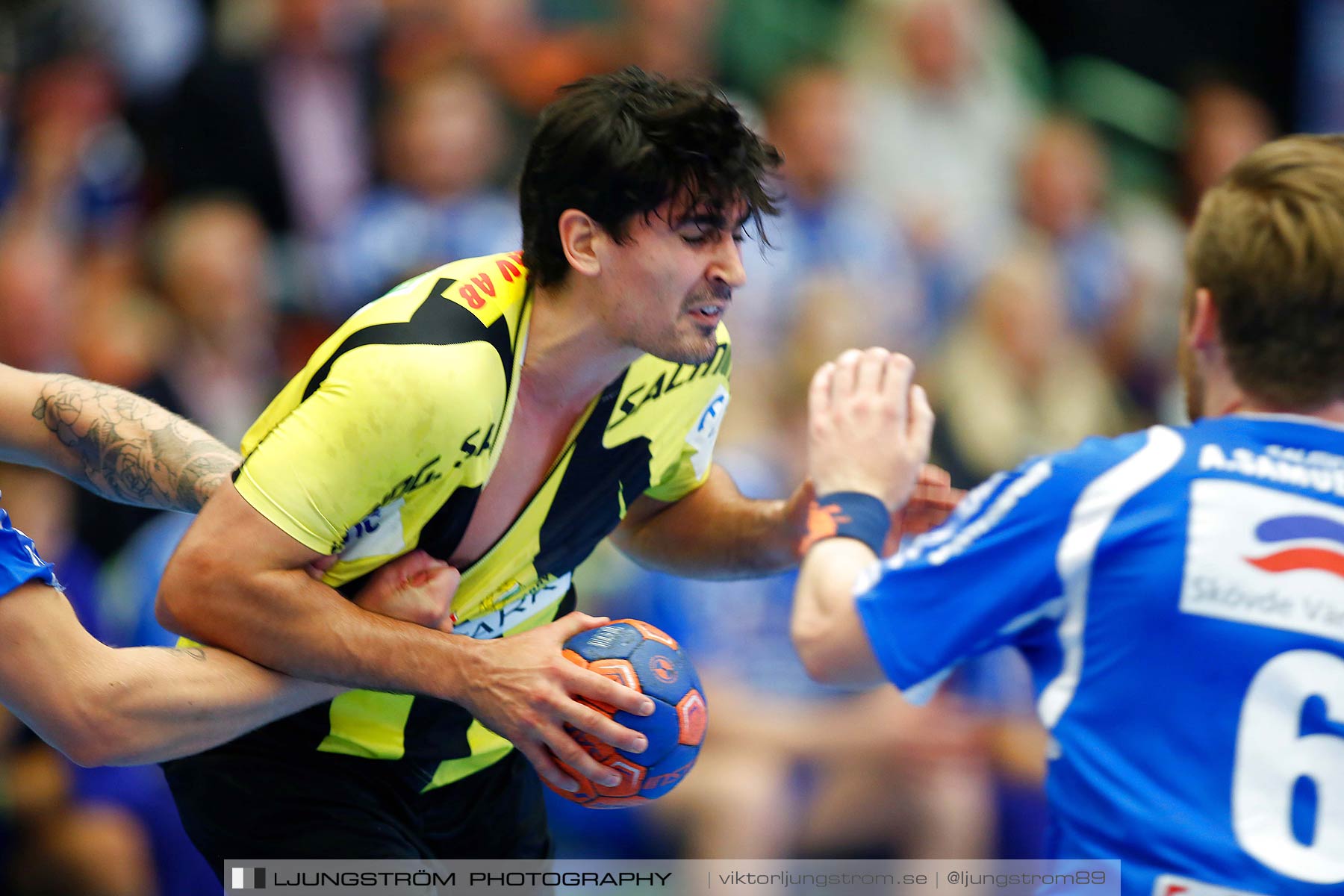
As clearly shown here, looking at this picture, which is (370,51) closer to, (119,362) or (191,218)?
(191,218)

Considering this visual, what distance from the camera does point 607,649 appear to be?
9.57 ft

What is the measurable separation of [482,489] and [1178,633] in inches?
63.6

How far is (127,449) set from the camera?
10.5 ft

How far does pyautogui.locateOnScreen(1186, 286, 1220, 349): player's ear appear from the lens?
222 centimetres

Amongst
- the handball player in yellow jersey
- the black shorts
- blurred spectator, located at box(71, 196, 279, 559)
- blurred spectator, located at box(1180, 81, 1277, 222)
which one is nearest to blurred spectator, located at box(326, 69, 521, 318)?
blurred spectator, located at box(71, 196, 279, 559)

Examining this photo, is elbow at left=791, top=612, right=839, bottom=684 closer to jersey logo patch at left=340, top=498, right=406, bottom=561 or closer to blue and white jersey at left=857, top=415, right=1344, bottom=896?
blue and white jersey at left=857, top=415, right=1344, bottom=896

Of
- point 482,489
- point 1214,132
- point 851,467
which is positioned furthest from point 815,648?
point 1214,132

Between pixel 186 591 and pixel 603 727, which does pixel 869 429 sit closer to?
pixel 603 727

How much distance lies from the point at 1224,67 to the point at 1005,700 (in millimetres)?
5140

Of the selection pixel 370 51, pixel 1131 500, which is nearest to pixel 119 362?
pixel 370 51

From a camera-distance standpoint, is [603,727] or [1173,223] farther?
[1173,223]

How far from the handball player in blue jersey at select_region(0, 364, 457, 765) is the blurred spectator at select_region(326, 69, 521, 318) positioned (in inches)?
117

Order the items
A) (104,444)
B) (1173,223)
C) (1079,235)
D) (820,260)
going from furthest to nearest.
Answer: (1173,223) → (1079,235) → (820,260) → (104,444)

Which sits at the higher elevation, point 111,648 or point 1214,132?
point 1214,132
